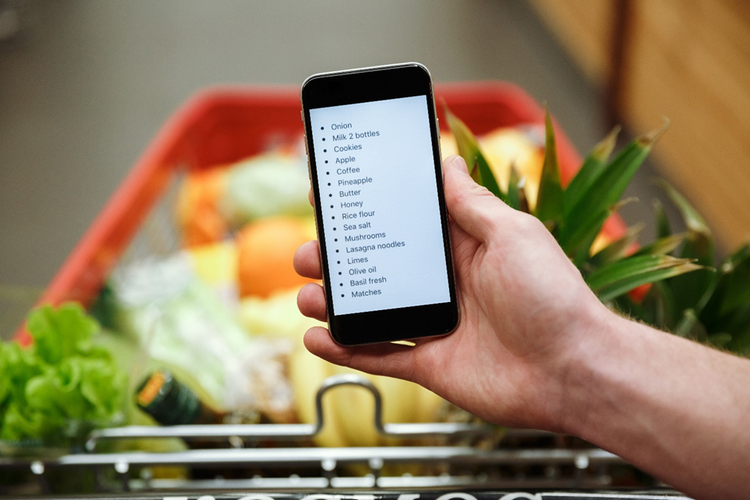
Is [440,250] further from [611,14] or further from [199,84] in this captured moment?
[199,84]

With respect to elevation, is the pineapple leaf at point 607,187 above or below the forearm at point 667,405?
above

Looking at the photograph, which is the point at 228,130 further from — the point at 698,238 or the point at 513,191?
the point at 698,238

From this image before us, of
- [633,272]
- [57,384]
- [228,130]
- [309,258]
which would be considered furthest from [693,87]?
[57,384]

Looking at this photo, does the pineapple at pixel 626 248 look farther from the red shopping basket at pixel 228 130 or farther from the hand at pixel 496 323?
the red shopping basket at pixel 228 130

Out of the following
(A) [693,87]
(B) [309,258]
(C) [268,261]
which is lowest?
(B) [309,258]

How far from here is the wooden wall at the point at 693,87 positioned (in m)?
2.00

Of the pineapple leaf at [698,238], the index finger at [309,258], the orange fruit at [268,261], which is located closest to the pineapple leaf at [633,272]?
the pineapple leaf at [698,238]

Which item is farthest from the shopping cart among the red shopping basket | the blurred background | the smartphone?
the blurred background

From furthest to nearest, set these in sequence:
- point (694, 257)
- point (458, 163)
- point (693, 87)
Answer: point (693, 87), point (694, 257), point (458, 163)

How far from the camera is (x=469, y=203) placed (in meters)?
0.66

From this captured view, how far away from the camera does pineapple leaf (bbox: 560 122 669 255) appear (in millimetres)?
730

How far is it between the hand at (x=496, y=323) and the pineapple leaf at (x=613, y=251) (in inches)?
6.6

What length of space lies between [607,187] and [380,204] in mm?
277

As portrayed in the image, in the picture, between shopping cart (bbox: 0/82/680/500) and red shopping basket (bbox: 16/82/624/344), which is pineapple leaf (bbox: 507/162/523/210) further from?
red shopping basket (bbox: 16/82/624/344)
